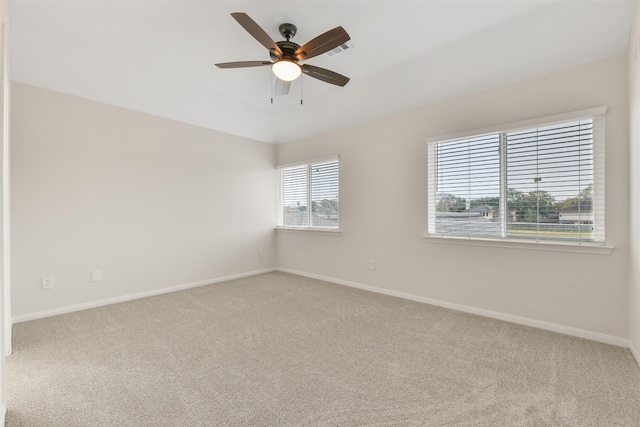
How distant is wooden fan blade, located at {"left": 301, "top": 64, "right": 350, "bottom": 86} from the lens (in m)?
Result: 2.71

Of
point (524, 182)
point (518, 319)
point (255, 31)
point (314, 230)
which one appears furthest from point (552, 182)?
point (314, 230)

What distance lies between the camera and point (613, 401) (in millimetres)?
1772

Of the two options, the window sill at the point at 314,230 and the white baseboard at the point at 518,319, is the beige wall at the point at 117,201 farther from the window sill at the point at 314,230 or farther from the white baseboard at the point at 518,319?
the white baseboard at the point at 518,319

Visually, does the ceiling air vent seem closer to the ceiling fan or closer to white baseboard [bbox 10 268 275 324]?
the ceiling fan

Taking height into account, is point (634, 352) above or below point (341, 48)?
below

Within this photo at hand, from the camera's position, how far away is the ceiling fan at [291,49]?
7.30 feet

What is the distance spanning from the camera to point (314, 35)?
2881 mm

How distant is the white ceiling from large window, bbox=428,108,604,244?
58 centimetres

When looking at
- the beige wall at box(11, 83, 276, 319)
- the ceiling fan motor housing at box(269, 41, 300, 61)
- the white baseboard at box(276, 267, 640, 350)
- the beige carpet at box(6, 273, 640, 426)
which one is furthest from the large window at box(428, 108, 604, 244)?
the beige wall at box(11, 83, 276, 319)

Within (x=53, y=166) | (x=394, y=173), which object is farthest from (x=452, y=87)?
(x=53, y=166)

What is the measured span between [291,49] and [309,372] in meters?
2.63

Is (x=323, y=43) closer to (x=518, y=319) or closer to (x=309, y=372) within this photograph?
(x=309, y=372)

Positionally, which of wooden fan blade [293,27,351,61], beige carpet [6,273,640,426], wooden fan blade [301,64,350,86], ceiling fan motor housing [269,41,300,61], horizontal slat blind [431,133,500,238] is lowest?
beige carpet [6,273,640,426]

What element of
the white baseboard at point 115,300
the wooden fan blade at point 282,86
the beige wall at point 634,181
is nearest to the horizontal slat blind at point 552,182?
the beige wall at point 634,181
